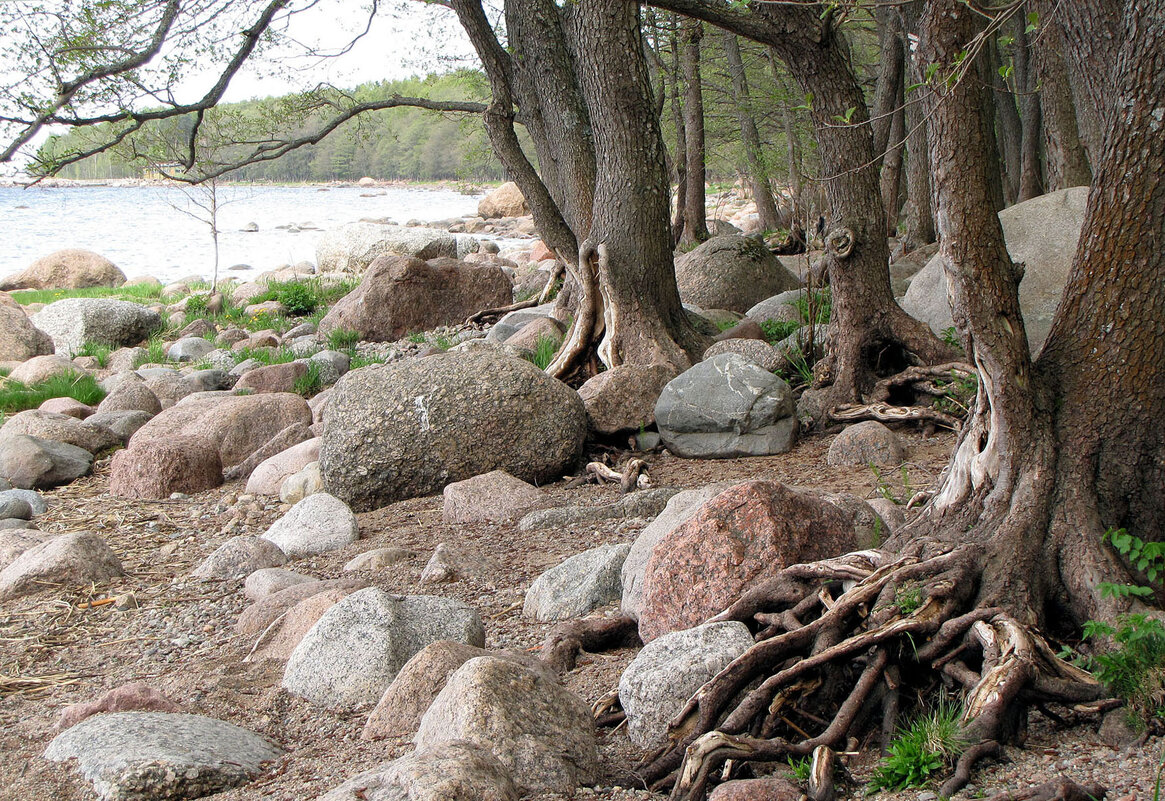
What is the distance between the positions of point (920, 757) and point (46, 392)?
10.7 metres

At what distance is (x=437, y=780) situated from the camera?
244cm

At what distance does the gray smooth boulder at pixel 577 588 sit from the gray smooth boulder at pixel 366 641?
1.25ft

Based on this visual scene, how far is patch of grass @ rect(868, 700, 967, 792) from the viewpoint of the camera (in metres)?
2.45

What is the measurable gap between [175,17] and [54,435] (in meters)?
4.11

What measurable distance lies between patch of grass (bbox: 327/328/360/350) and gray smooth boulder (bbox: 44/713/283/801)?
31.0 ft

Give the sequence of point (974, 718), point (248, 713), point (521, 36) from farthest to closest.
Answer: point (521, 36), point (248, 713), point (974, 718)

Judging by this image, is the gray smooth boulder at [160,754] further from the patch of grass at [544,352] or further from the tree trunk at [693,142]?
the tree trunk at [693,142]

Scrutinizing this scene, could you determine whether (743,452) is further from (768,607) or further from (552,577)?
(768,607)

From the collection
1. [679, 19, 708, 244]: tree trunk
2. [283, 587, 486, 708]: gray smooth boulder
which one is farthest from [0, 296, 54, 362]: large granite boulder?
[283, 587, 486, 708]: gray smooth boulder

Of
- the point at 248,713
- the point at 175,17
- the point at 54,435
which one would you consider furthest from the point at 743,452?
the point at 175,17

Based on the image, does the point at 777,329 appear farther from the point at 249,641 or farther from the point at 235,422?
the point at 249,641

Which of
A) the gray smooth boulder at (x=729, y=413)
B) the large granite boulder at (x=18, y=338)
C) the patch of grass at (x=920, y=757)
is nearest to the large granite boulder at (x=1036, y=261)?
the gray smooth boulder at (x=729, y=413)

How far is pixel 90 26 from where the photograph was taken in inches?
350

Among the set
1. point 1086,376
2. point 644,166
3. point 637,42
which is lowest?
point 1086,376
